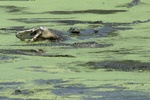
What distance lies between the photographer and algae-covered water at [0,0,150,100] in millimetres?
4516

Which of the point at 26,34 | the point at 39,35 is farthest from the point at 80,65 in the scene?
the point at 26,34

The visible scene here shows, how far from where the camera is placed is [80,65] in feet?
18.5

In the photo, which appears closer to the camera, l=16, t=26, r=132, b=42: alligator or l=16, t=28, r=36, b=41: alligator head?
l=16, t=26, r=132, b=42: alligator

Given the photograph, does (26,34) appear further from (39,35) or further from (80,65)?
(80,65)

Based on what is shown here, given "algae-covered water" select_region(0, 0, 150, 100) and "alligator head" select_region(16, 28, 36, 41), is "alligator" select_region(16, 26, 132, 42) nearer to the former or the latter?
"alligator head" select_region(16, 28, 36, 41)

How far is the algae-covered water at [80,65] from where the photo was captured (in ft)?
14.8

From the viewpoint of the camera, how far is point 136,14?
10086 mm

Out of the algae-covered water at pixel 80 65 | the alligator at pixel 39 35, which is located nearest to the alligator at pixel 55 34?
the alligator at pixel 39 35

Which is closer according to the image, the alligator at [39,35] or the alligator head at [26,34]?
the alligator at [39,35]

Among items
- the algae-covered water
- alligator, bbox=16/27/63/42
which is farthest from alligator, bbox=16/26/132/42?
the algae-covered water

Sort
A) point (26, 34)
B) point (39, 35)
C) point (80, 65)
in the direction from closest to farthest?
1. point (80, 65)
2. point (39, 35)
3. point (26, 34)

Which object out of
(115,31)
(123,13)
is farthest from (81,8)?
(115,31)

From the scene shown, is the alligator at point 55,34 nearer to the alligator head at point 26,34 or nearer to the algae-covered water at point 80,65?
the alligator head at point 26,34

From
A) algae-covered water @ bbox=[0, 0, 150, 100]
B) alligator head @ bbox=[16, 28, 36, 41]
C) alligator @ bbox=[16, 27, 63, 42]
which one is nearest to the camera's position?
algae-covered water @ bbox=[0, 0, 150, 100]
